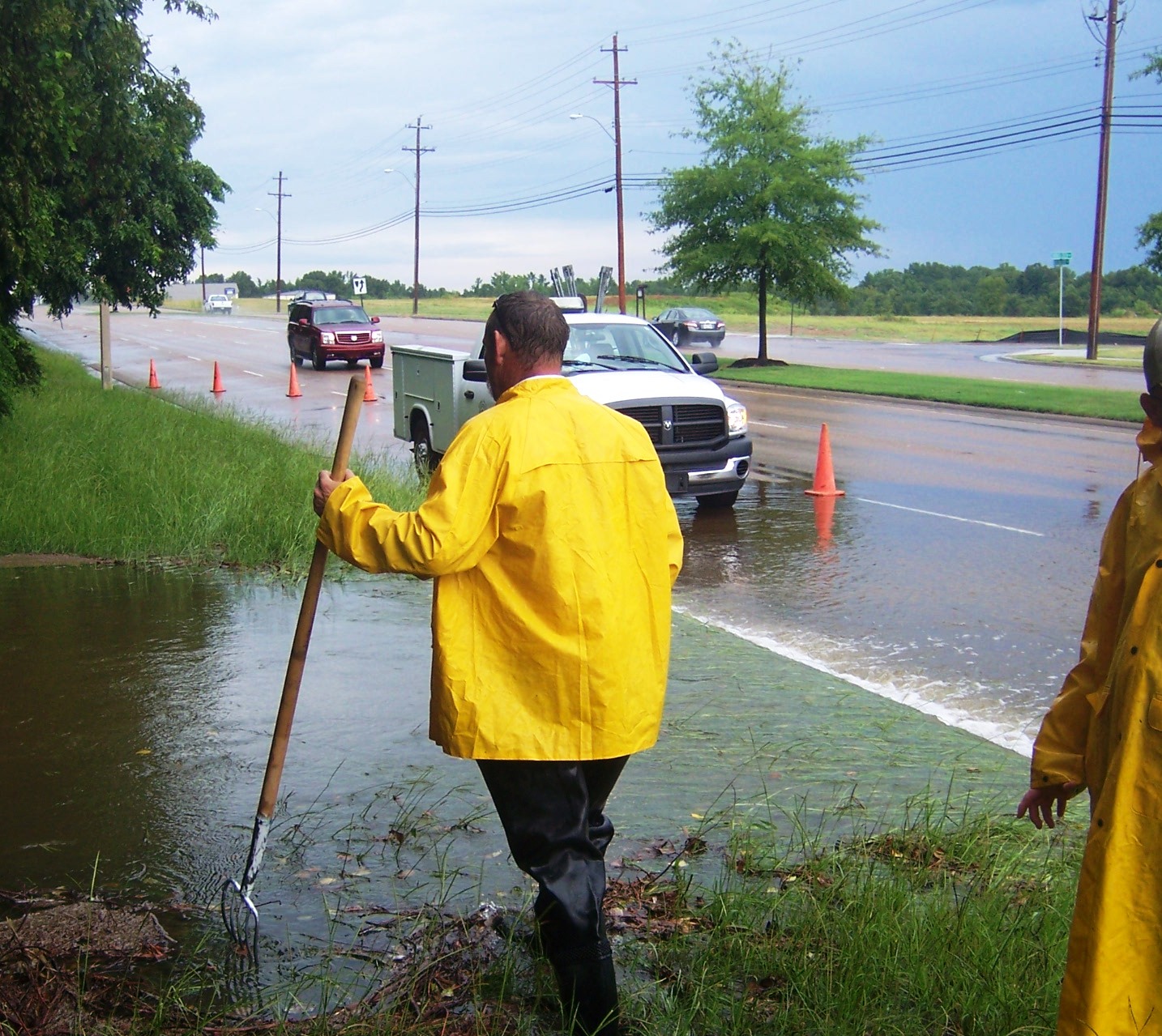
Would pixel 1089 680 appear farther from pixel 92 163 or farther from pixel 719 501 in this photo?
pixel 92 163

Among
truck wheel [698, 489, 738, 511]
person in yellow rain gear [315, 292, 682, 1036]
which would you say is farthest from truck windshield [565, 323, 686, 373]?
person in yellow rain gear [315, 292, 682, 1036]

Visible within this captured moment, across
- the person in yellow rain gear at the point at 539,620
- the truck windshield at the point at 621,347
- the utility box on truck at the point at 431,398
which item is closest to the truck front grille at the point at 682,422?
the truck windshield at the point at 621,347

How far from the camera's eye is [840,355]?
4438 centimetres

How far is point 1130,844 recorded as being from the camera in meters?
2.40

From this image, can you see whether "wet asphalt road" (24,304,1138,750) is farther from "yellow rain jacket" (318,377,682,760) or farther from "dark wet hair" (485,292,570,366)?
"dark wet hair" (485,292,570,366)

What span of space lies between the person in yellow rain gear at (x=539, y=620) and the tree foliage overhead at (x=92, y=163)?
21.7ft

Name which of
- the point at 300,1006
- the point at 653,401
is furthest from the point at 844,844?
the point at 653,401

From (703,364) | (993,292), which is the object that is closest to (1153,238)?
(703,364)

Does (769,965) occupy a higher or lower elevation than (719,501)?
lower

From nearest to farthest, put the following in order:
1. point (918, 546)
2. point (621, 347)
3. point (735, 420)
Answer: point (918, 546) → point (735, 420) → point (621, 347)

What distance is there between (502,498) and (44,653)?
14.8ft

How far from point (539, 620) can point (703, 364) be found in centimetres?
1089

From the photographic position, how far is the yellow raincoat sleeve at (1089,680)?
8.75 feet

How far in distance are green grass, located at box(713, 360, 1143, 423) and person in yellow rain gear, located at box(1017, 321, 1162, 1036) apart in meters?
21.3
